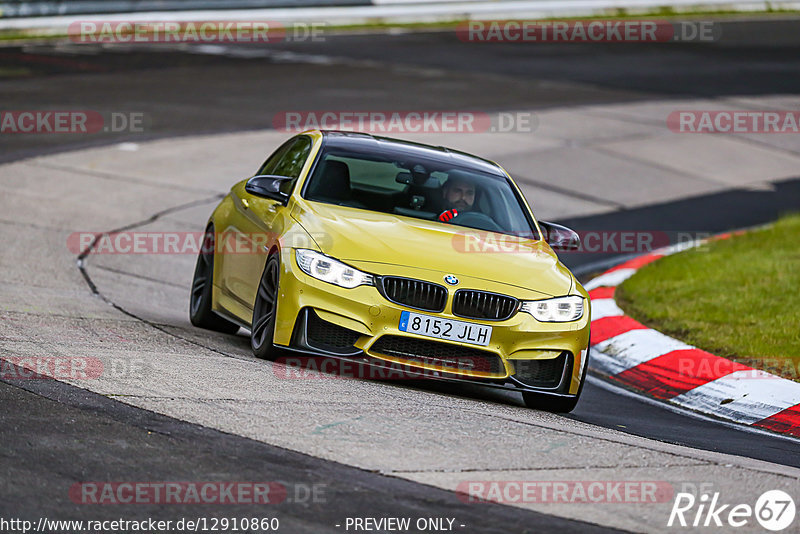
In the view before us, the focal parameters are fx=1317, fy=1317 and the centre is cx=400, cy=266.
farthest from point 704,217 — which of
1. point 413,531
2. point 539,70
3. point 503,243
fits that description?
point 413,531

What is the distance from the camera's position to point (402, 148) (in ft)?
30.6

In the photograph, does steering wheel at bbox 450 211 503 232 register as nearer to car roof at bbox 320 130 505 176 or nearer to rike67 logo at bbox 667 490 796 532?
car roof at bbox 320 130 505 176

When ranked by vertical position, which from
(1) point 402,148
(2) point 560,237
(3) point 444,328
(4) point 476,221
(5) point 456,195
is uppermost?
(1) point 402,148

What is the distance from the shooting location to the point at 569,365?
7938mm

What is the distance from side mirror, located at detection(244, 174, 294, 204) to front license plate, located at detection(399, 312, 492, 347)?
1.51 m

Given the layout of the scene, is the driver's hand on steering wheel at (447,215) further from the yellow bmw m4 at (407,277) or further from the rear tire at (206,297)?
Answer: the rear tire at (206,297)

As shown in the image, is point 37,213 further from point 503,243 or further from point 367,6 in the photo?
point 367,6

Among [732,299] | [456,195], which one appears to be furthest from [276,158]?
[732,299]

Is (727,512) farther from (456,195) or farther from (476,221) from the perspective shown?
(456,195)

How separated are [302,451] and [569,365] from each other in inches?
99.6

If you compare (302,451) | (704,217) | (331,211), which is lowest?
(704,217)

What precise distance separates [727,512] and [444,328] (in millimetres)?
2456

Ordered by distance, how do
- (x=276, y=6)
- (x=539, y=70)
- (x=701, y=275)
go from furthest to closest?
(x=276, y=6)
(x=539, y=70)
(x=701, y=275)

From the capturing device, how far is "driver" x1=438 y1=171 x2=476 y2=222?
8883 millimetres
